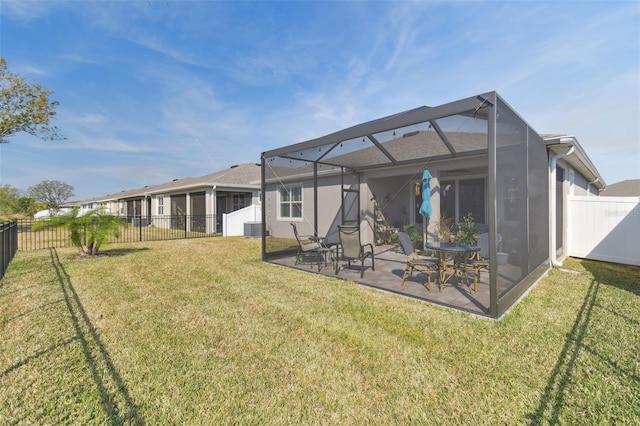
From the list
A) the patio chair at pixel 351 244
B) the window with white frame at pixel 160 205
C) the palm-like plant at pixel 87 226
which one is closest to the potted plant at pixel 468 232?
the patio chair at pixel 351 244

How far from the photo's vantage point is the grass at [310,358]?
2.09 meters

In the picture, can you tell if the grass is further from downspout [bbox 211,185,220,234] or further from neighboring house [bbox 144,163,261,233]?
neighboring house [bbox 144,163,261,233]

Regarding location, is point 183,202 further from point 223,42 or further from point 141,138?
point 223,42

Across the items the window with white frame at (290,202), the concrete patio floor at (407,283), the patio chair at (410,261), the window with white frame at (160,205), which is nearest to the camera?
the concrete patio floor at (407,283)

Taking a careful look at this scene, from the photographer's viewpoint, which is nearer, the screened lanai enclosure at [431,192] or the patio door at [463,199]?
the screened lanai enclosure at [431,192]

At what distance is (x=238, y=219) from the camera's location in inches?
592

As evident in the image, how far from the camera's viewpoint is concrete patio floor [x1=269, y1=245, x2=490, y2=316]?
4242 millimetres

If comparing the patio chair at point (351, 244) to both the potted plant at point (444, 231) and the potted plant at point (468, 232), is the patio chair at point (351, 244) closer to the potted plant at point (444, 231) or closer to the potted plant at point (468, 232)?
the potted plant at point (444, 231)

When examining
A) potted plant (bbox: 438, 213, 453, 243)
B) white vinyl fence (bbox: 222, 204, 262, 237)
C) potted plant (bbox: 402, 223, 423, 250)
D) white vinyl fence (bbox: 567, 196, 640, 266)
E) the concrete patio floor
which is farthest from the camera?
white vinyl fence (bbox: 222, 204, 262, 237)

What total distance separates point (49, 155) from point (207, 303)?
2592cm

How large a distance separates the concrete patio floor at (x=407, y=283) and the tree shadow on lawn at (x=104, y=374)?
3773 mm

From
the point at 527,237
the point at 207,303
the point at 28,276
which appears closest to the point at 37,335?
the point at 207,303

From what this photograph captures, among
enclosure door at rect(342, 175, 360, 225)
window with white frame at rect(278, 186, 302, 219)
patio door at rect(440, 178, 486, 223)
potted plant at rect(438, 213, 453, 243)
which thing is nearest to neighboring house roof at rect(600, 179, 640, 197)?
patio door at rect(440, 178, 486, 223)

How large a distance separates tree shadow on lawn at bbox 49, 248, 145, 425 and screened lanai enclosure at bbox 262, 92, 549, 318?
3808mm
